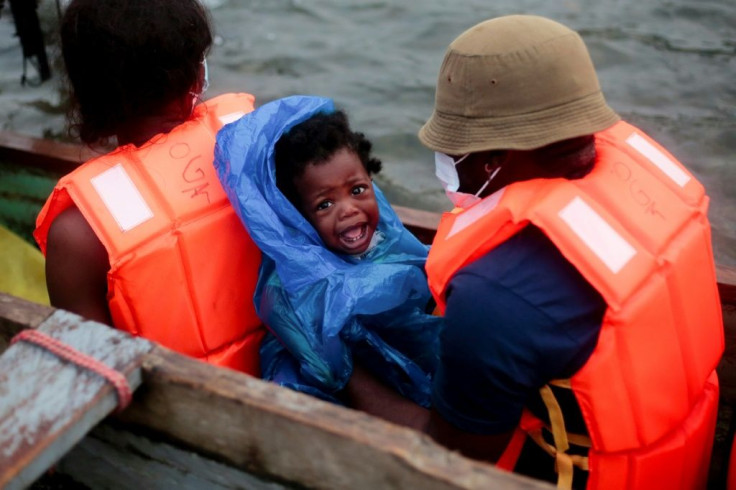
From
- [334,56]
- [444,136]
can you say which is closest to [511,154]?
[444,136]

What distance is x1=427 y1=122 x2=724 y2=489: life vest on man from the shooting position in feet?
5.17

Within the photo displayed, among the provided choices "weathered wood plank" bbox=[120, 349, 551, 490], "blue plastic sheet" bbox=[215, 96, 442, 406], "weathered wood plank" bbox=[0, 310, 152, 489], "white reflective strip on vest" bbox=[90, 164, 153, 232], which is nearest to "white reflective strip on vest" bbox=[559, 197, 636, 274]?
"weathered wood plank" bbox=[120, 349, 551, 490]

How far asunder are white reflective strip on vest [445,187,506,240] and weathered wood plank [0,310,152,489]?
74 centimetres

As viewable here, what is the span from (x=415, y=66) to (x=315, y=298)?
15.4ft

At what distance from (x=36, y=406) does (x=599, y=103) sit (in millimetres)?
1315

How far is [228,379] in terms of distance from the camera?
146 cm

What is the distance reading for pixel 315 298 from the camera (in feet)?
7.10

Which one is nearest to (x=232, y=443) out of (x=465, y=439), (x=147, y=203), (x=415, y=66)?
(x=465, y=439)

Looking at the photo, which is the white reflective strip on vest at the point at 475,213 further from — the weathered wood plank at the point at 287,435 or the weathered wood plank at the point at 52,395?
the weathered wood plank at the point at 52,395

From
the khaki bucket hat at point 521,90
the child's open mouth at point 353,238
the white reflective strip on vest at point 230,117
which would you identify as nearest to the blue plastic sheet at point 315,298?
the child's open mouth at point 353,238

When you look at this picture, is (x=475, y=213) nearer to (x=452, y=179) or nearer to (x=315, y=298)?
(x=452, y=179)

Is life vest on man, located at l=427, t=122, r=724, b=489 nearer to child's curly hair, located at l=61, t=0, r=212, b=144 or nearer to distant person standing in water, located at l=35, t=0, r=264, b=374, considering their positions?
distant person standing in water, located at l=35, t=0, r=264, b=374

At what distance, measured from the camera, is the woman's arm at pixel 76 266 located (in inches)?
84.2

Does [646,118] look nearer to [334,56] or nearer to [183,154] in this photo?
[334,56]
